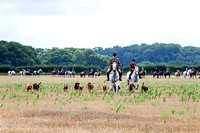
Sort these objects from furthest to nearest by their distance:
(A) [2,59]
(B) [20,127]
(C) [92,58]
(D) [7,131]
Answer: (C) [92,58] < (A) [2,59] < (B) [20,127] < (D) [7,131]

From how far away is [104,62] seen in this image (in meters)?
163

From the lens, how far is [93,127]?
9500mm

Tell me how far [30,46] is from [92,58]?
29603 millimetres

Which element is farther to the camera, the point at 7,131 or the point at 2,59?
the point at 2,59

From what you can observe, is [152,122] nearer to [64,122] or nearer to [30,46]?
[64,122]

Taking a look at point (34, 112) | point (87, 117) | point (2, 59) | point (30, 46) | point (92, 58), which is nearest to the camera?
point (87, 117)

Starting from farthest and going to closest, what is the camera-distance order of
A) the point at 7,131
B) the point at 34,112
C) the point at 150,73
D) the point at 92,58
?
the point at 92,58
the point at 150,73
the point at 34,112
the point at 7,131

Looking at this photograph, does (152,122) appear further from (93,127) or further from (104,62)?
(104,62)

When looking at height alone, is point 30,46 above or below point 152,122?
above

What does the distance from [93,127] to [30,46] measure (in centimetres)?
13735

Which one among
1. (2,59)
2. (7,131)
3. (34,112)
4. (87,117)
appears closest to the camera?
(7,131)

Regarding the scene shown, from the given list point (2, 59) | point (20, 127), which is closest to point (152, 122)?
point (20, 127)

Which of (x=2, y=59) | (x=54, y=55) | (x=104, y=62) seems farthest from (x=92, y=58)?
(x=2, y=59)

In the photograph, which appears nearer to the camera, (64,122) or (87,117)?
(64,122)
